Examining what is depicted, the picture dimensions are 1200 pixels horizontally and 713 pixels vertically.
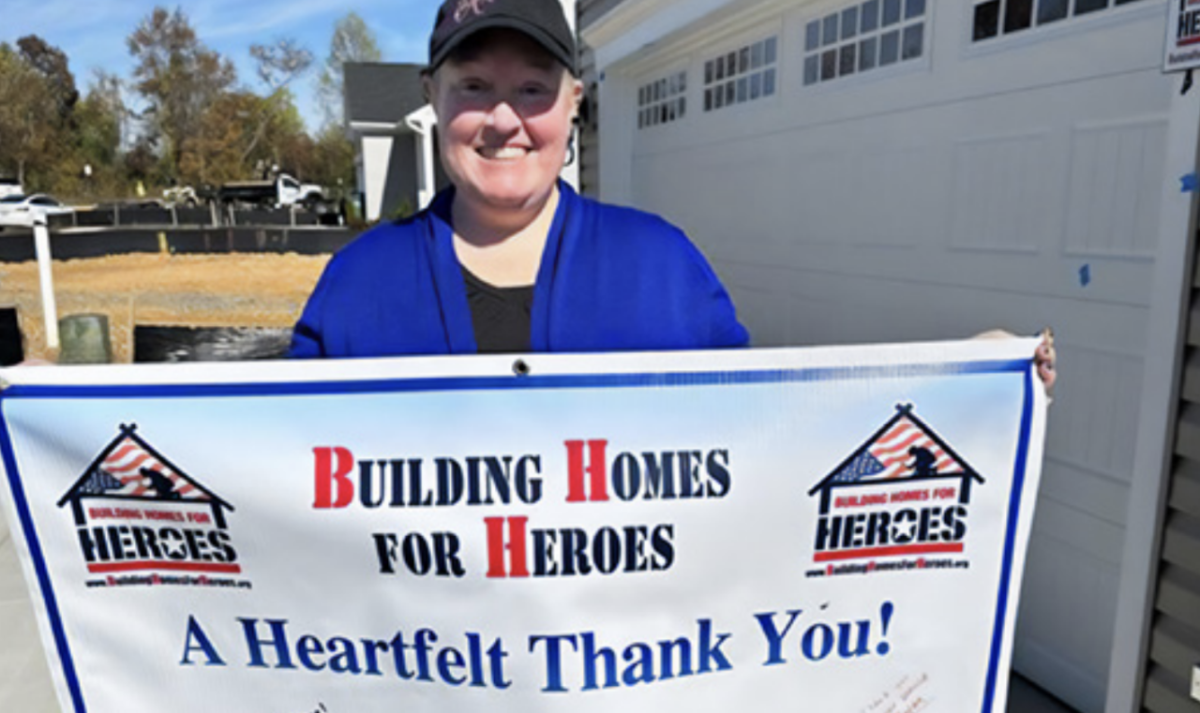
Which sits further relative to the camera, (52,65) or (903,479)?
(52,65)

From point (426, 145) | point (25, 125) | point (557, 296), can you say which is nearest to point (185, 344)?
point (557, 296)

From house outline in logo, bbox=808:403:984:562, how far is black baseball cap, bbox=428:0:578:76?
3.07ft

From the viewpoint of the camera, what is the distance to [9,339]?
6539mm

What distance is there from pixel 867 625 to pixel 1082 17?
2.07 metres

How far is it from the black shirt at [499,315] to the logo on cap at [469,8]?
1.57 feet

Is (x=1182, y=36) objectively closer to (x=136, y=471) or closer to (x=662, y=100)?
(x=136, y=471)

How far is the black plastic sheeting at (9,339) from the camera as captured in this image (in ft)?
21.0

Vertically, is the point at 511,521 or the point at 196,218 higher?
the point at 196,218

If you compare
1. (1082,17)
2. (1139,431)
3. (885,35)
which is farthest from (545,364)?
(885,35)

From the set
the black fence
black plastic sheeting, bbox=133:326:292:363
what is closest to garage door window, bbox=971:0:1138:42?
black plastic sheeting, bbox=133:326:292:363

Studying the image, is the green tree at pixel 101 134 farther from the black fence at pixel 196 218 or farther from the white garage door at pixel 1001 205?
the white garage door at pixel 1001 205

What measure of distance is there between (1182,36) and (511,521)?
189 centimetres

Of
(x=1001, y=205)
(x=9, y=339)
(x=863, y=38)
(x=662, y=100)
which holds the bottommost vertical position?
(x=9, y=339)

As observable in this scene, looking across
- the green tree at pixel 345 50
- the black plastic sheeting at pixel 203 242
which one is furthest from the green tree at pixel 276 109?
the black plastic sheeting at pixel 203 242
